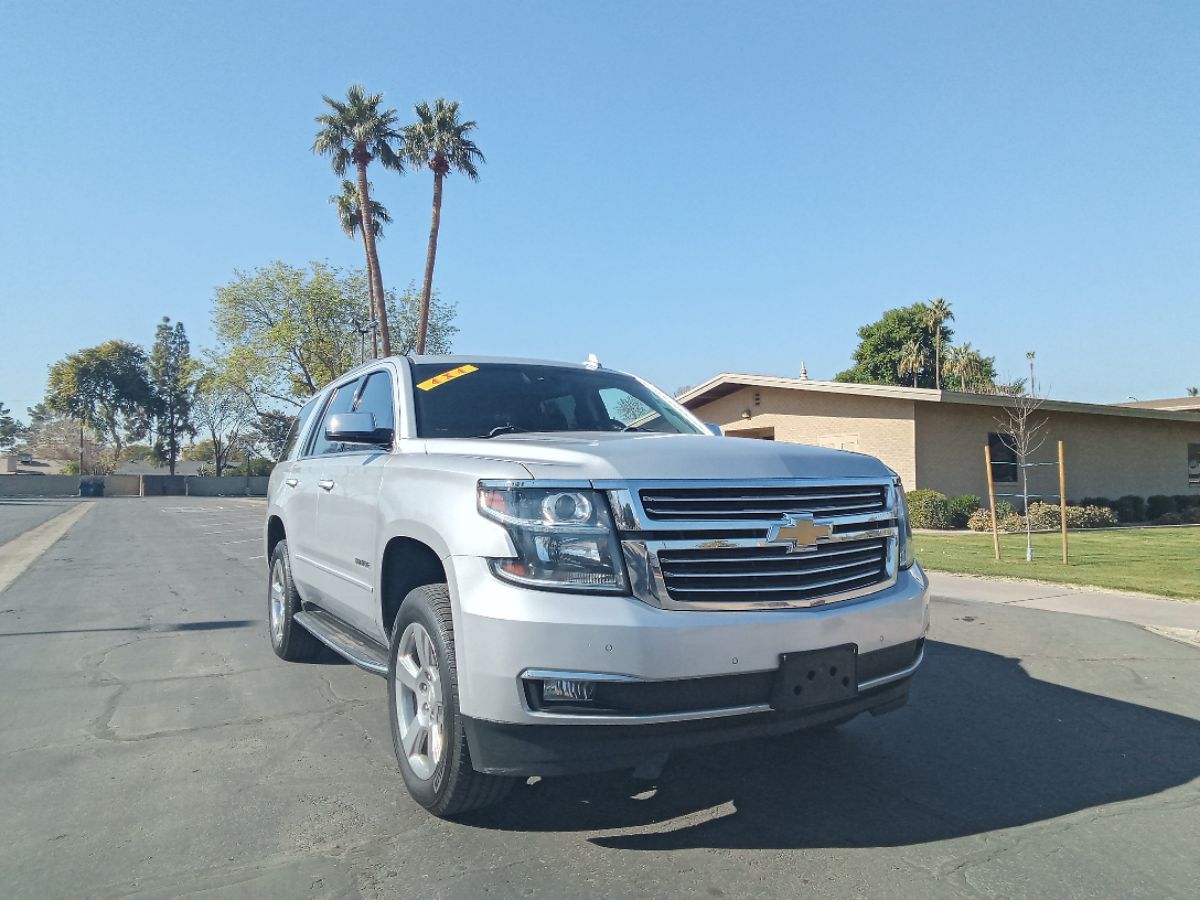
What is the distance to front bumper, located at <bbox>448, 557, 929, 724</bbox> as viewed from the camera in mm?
2807

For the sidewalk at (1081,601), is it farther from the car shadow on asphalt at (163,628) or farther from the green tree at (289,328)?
the green tree at (289,328)

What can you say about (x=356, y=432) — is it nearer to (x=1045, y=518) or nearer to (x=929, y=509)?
(x=929, y=509)

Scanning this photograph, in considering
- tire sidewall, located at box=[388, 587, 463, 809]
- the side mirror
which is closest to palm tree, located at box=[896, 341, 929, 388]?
the side mirror

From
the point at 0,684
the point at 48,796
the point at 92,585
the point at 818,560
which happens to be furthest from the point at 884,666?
the point at 92,585

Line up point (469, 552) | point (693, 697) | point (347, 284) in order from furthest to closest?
1. point (347, 284)
2. point (469, 552)
3. point (693, 697)

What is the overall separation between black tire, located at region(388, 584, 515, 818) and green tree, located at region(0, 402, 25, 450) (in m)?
149

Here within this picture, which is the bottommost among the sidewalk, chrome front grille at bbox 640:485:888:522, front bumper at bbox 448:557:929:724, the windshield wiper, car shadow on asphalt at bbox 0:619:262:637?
the sidewalk

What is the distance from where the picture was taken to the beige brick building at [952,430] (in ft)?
69.3

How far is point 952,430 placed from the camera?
21594mm

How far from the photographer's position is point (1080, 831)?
3.35 m

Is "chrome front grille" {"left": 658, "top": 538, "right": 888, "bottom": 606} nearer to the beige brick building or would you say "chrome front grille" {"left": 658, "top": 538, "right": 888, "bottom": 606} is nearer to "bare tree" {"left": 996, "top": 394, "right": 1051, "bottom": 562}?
"bare tree" {"left": 996, "top": 394, "right": 1051, "bottom": 562}

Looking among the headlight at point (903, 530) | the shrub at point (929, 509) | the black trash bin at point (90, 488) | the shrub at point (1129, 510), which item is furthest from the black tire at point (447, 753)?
the black trash bin at point (90, 488)

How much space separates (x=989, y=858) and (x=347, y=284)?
4912cm

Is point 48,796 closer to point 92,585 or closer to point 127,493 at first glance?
point 92,585
